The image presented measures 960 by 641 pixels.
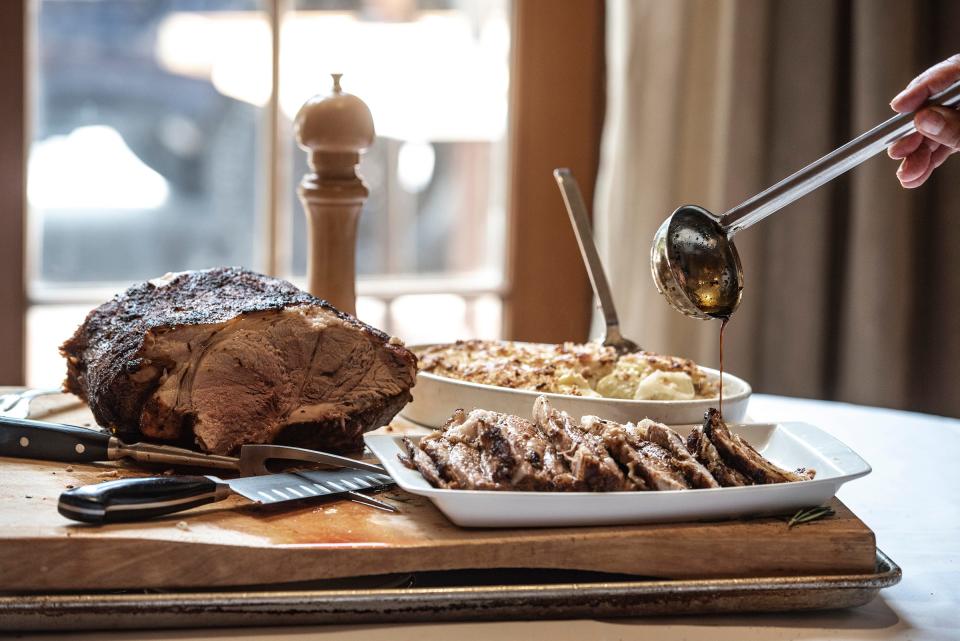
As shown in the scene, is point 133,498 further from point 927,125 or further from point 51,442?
point 927,125

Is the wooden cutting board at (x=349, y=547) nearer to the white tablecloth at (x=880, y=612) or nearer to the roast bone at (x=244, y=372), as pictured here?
the white tablecloth at (x=880, y=612)

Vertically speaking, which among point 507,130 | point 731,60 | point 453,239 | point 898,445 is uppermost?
point 731,60

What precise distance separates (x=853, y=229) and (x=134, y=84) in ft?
8.75

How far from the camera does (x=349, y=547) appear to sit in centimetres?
135

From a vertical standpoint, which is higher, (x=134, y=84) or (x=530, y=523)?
(x=134, y=84)

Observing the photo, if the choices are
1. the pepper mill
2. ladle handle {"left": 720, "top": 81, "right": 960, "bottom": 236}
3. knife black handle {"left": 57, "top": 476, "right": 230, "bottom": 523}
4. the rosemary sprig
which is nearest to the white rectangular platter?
the rosemary sprig

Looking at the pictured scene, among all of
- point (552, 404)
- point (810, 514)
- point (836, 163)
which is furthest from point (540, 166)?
point (810, 514)

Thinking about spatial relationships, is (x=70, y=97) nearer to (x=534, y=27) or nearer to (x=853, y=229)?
(x=534, y=27)

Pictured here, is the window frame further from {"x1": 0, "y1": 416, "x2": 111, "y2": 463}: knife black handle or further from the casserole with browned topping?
{"x1": 0, "y1": 416, "x2": 111, "y2": 463}: knife black handle

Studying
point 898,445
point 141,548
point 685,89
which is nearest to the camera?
point 141,548

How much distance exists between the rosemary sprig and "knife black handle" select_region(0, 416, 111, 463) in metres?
1.07

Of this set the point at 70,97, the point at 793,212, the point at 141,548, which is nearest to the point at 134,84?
the point at 70,97

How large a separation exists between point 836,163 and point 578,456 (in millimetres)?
662

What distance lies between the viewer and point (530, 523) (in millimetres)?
1409
